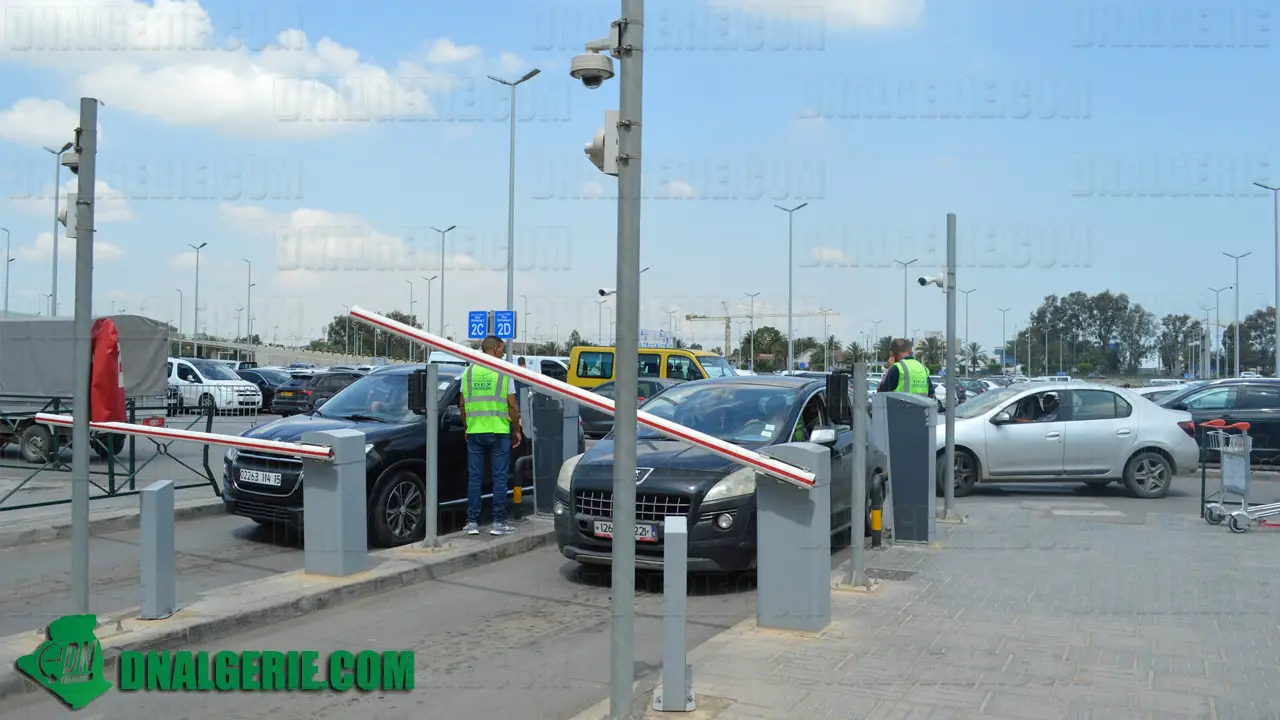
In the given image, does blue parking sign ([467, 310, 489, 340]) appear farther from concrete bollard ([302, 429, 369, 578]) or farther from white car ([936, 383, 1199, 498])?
concrete bollard ([302, 429, 369, 578])

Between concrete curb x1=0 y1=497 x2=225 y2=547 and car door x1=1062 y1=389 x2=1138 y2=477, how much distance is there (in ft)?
35.9

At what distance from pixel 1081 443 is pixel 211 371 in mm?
26406

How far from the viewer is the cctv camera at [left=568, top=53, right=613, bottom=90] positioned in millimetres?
4742

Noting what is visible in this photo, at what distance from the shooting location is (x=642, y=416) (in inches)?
253

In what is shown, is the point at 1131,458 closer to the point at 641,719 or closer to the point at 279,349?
the point at 641,719

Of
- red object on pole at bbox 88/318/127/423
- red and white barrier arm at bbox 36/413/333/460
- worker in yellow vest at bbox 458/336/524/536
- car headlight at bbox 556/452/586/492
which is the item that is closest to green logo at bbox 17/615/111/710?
red object on pole at bbox 88/318/127/423

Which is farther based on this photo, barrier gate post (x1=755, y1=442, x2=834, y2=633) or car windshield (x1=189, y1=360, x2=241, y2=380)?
car windshield (x1=189, y1=360, x2=241, y2=380)

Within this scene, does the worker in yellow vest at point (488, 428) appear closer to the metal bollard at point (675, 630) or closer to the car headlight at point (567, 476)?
the car headlight at point (567, 476)

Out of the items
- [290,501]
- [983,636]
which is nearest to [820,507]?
[983,636]

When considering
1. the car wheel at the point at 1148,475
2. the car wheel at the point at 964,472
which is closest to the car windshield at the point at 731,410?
the car wheel at the point at 964,472

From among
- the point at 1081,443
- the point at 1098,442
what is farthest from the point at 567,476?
the point at 1098,442

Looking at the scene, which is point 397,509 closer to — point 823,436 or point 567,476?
point 567,476

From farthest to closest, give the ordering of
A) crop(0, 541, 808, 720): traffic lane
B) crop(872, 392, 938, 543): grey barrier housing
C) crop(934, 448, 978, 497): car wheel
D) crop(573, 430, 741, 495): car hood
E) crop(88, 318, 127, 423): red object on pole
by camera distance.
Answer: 1. crop(934, 448, 978, 497): car wheel
2. crop(872, 392, 938, 543): grey barrier housing
3. crop(573, 430, 741, 495): car hood
4. crop(88, 318, 127, 423): red object on pole
5. crop(0, 541, 808, 720): traffic lane

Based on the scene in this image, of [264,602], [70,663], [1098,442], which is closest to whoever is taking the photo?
[70,663]
